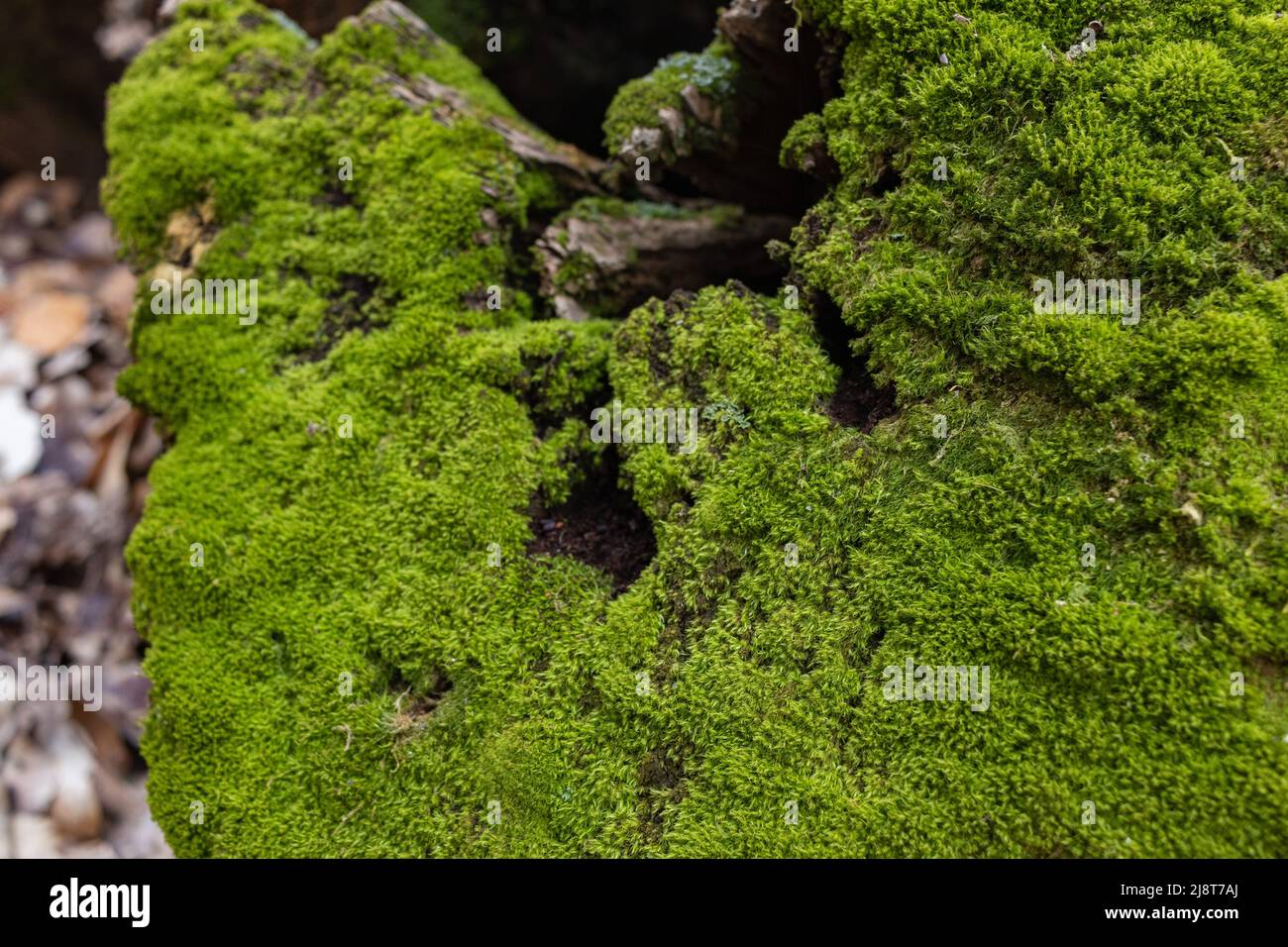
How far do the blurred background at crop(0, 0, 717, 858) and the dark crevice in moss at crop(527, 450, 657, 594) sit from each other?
322cm

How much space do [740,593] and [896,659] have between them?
0.62 m

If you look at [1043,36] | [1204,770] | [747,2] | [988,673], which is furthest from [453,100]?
[1204,770]

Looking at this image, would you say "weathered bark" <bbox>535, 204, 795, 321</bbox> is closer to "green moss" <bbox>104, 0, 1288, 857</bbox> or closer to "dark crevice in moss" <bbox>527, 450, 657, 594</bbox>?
"green moss" <bbox>104, 0, 1288, 857</bbox>

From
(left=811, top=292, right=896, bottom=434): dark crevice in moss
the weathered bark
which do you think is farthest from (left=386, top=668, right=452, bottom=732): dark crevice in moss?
(left=811, top=292, right=896, bottom=434): dark crevice in moss

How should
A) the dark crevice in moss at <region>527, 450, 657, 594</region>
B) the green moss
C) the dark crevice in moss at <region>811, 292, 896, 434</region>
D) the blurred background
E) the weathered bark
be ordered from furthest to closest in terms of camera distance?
the blurred background → the weathered bark → the dark crevice in moss at <region>527, 450, 657, 594</region> → the dark crevice in moss at <region>811, 292, 896, 434</region> → the green moss

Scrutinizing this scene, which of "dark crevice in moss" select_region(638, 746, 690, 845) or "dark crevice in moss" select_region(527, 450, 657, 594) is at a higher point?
"dark crevice in moss" select_region(527, 450, 657, 594)

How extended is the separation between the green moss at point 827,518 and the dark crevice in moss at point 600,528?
9 centimetres

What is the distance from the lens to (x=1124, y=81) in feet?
9.64

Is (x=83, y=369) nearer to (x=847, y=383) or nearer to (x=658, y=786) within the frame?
(x=658, y=786)

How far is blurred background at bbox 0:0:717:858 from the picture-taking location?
4.87m

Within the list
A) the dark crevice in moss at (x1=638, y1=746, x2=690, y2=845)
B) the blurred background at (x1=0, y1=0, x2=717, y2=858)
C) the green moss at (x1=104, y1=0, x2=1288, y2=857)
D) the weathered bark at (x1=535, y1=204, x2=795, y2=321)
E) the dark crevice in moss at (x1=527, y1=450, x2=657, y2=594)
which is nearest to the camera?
the green moss at (x1=104, y1=0, x2=1288, y2=857)

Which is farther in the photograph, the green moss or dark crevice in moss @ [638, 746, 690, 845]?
dark crevice in moss @ [638, 746, 690, 845]

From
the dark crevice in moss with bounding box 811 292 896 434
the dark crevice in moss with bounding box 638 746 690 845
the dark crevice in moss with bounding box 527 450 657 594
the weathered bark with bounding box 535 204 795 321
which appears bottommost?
the dark crevice in moss with bounding box 638 746 690 845
